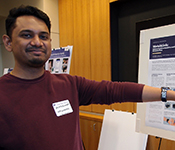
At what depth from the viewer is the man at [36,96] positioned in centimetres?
80

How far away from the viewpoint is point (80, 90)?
1.09 meters

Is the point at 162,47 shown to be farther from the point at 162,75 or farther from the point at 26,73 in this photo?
the point at 26,73

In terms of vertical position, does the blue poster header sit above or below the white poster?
above

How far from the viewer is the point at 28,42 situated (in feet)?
2.89

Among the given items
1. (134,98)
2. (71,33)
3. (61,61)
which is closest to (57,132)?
(134,98)

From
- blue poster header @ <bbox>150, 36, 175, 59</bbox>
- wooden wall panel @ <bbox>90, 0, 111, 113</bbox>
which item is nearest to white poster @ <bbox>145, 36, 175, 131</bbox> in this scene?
blue poster header @ <bbox>150, 36, 175, 59</bbox>

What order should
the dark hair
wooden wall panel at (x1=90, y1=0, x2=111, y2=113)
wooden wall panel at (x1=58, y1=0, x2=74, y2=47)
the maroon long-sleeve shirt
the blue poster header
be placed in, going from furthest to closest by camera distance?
wooden wall panel at (x1=58, y1=0, x2=74, y2=47), wooden wall panel at (x1=90, y1=0, x2=111, y2=113), the blue poster header, the dark hair, the maroon long-sleeve shirt

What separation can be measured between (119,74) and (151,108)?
1170mm

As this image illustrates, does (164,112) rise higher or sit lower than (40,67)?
lower

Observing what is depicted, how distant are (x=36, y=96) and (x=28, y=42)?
0.30m

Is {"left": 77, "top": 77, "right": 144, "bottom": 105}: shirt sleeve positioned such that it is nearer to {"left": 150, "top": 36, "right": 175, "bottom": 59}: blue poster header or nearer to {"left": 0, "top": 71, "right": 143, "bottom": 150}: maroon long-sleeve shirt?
{"left": 0, "top": 71, "right": 143, "bottom": 150}: maroon long-sleeve shirt

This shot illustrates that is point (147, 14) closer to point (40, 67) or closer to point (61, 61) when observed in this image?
point (61, 61)

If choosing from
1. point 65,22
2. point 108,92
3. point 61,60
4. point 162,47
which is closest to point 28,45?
point 108,92

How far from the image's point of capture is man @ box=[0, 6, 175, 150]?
2.61 feet
